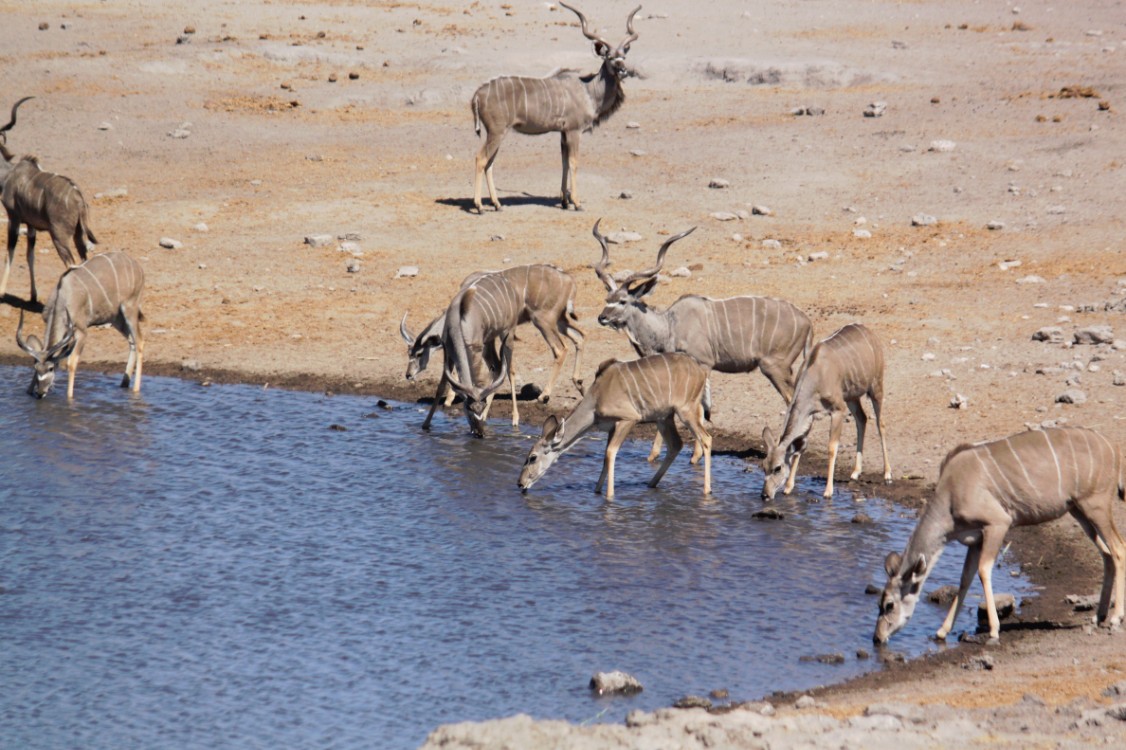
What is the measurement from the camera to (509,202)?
20.2 m

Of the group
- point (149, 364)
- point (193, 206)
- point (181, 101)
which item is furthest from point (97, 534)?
point (181, 101)

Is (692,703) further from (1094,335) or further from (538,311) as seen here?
(1094,335)

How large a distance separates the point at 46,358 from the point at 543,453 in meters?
5.00

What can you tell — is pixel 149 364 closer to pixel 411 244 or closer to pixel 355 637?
pixel 411 244

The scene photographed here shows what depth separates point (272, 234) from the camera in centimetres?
1894

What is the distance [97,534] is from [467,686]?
3745 millimetres

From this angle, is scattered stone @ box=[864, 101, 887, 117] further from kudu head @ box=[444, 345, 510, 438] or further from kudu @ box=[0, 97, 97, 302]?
kudu @ box=[0, 97, 97, 302]

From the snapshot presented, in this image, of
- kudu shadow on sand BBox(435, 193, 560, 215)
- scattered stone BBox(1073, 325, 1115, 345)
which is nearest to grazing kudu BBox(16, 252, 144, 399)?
kudu shadow on sand BBox(435, 193, 560, 215)

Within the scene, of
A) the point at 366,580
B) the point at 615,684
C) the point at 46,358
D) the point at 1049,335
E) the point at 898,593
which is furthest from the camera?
the point at 1049,335

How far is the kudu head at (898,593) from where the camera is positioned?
28.9 ft

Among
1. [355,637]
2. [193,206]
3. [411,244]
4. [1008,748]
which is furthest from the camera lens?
[193,206]

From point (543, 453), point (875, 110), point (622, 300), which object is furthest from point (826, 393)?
point (875, 110)

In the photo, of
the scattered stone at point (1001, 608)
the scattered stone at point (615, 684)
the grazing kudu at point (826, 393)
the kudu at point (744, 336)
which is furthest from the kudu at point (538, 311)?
the scattered stone at point (615, 684)

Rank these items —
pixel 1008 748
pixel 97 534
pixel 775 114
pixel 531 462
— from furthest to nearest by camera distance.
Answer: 1. pixel 775 114
2. pixel 531 462
3. pixel 97 534
4. pixel 1008 748
